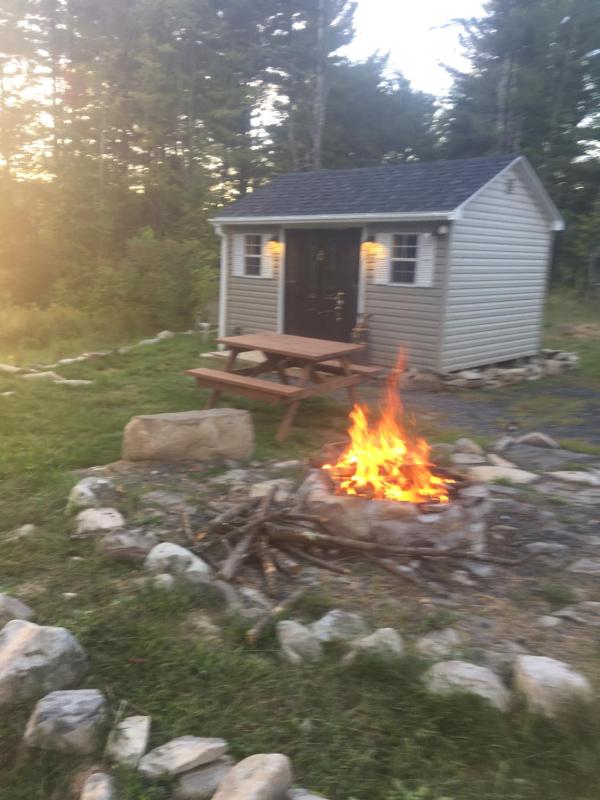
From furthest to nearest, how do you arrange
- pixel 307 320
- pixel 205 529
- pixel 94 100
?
pixel 94 100 → pixel 307 320 → pixel 205 529

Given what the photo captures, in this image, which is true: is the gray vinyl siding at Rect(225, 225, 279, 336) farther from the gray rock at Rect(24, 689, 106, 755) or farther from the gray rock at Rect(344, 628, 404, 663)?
the gray rock at Rect(24, 689, 106, 755)

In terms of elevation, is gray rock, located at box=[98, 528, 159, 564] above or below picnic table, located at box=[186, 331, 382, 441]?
below

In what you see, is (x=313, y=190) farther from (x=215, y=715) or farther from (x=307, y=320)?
(x=215, y=715)

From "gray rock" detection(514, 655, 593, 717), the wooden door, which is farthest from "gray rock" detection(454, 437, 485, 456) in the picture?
the wooden door

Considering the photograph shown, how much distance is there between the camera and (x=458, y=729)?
2.68m

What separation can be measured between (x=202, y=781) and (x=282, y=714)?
43cm

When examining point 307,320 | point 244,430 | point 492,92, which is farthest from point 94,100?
point 244,430

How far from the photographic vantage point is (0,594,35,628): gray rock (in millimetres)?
3345

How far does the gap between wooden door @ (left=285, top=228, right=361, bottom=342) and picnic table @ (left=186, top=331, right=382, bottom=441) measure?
3.58 m

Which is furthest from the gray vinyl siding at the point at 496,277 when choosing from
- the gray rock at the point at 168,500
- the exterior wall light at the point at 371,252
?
the gray rock at the point at 168,500

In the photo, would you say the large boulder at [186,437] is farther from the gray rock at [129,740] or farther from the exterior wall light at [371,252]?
the exterior wall light at [371,252]

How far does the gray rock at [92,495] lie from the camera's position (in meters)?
Answer: 4.80

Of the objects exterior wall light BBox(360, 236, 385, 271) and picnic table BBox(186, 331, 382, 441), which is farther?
exterior wall light BBox(360, 236, 385, 271)

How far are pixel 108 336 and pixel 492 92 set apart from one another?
1966 centimetres
